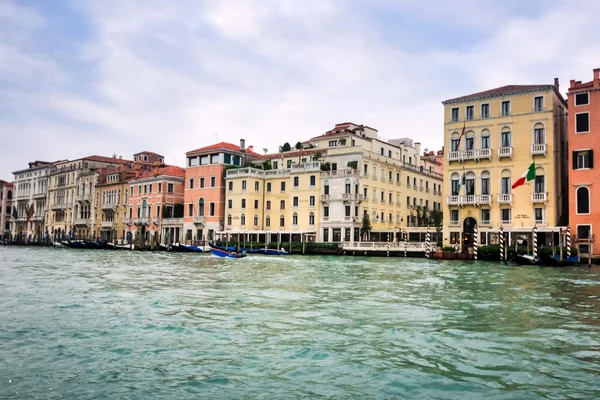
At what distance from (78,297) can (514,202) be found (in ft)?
89.6

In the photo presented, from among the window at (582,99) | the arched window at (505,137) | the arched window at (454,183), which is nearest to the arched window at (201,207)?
the arched window at (454,183)

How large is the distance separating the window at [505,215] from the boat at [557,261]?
6.13 metres

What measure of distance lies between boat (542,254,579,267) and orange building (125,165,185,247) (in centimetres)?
3289

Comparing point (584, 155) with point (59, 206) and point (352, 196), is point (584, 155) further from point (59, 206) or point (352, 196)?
point (59, 206)

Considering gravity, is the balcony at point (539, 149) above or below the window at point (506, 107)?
below

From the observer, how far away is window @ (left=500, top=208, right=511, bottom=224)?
33.2 meters

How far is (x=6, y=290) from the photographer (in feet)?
46.1

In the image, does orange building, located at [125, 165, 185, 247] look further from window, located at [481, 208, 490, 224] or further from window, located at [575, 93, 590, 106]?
window, located at [575, 93, 590, 106]

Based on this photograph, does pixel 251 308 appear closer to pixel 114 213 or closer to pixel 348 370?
pixel 348 370

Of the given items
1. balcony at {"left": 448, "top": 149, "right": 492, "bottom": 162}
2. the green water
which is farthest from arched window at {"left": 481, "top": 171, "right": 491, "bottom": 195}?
the green water

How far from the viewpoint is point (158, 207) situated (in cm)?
5216

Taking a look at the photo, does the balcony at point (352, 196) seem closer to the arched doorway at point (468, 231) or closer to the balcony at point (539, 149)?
the arched doorway at point (468, 231)

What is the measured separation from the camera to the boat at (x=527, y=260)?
88.8 ft

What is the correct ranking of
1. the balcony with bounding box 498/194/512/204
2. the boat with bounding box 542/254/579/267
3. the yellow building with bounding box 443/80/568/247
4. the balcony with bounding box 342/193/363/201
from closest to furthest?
the boat with bounding box 542/254/579/267 → the yellow building with bounding box 443/80/568/247 → the balcony with bounding box 498/194/512/204 → the balcony with bounding box 342/193/363/201
